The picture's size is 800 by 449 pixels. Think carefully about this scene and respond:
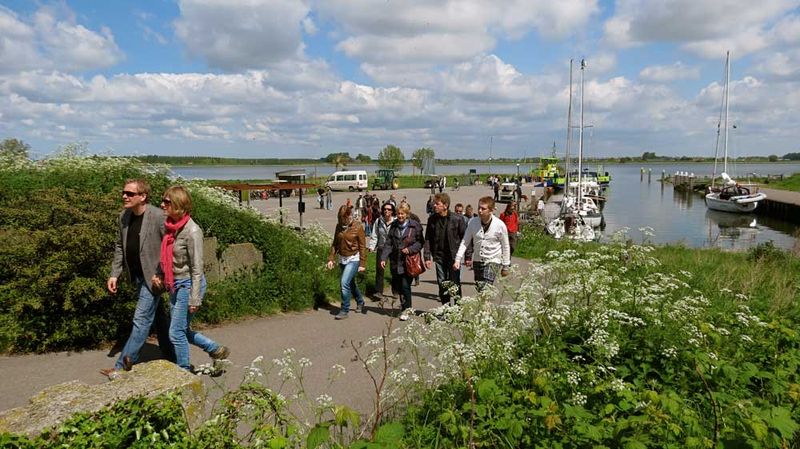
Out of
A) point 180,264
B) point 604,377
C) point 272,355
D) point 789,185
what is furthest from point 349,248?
point 789,185

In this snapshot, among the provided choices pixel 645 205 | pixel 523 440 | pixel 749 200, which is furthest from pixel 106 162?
pixel 645 205

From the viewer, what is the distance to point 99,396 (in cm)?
277

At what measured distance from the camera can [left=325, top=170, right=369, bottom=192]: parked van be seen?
5012 centimetres

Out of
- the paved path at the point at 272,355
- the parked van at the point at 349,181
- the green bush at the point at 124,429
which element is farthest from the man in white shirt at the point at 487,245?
the parked van at the point at 349,181

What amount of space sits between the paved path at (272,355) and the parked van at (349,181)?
42.2m

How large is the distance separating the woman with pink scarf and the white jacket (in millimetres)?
3217

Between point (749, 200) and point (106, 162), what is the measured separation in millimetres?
47228

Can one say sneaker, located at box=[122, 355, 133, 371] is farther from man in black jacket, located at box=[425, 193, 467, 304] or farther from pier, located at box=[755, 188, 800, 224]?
pier, located at box=[755, 188, 800, 224]

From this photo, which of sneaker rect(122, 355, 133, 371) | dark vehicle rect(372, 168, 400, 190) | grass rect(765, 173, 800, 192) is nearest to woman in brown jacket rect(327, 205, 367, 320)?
sneaker rect(122, 355, 133, 371)

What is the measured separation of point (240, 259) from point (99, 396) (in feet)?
16.9

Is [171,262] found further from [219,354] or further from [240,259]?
[240,259]

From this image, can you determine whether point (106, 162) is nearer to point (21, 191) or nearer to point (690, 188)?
point (21, 191)

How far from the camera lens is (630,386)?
11.3 ft

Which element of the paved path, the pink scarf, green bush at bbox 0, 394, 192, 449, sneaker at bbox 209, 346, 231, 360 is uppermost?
the pink scarf
